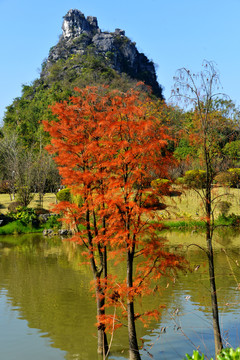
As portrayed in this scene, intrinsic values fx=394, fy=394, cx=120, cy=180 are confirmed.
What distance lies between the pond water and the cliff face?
70.9 metres

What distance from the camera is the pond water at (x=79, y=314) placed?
7969 millimetres

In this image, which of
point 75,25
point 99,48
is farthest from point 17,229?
point 75,25

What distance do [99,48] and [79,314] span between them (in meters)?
81.4

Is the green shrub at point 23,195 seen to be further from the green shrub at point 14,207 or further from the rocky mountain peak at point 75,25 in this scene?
the rocky mountain peak at point 75,25

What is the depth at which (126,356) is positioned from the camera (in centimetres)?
785

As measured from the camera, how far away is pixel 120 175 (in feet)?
24.2

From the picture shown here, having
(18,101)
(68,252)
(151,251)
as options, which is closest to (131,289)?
(151,251)

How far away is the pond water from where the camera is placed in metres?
7.97

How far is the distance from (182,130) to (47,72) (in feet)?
259

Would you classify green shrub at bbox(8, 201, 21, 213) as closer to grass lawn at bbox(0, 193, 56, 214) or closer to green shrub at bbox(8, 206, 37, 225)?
green shrub at bbox(8, 206, 37, 225)

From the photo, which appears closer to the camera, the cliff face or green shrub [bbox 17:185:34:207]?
green shrub [bbox 17:185:34:207]

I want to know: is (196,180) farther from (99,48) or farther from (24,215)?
(99,48)

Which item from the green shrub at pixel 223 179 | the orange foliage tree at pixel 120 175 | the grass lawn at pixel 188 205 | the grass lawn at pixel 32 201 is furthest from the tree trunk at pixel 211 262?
the grass lawn at pixel 32 201

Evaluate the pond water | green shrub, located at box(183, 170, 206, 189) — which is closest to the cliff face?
green shrub, located at box(183, 170, 206, 189)
